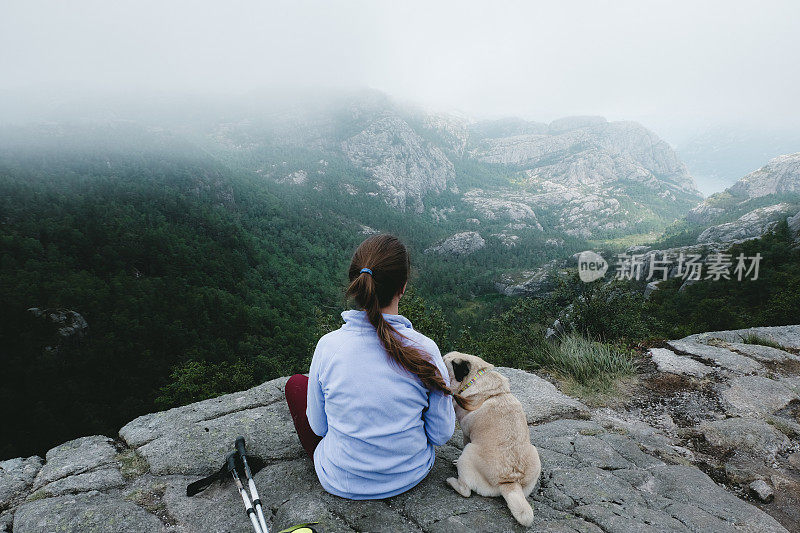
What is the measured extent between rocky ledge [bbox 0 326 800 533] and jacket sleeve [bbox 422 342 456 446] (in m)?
0.56

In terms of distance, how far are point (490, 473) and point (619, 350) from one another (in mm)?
4968

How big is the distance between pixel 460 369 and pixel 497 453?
2.55 ft

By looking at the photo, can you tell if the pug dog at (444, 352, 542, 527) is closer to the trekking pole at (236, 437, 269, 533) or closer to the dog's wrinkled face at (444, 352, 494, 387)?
the dog's wrinkled face at (444, 352, 494, 387)

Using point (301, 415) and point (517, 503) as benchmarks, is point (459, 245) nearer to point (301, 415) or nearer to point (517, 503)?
point (301, 415)

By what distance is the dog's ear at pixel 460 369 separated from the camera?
3.16 m

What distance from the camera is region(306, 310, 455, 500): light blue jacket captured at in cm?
215

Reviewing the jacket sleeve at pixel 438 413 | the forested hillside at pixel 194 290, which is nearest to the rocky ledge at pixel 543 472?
the jacket sleeve at pixel 438 413

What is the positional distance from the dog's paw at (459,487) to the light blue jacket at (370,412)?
0.29m

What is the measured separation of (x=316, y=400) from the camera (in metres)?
2.47

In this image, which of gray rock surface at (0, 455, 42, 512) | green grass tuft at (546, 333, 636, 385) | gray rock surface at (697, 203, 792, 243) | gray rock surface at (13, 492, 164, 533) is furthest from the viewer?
gray rock surface at (697, 203, 792, 243)

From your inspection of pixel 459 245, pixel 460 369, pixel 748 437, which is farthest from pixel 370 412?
pixel 459 245

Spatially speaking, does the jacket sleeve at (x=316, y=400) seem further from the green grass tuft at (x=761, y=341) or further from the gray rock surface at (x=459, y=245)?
the gray rock surface at (x=459, y=245)

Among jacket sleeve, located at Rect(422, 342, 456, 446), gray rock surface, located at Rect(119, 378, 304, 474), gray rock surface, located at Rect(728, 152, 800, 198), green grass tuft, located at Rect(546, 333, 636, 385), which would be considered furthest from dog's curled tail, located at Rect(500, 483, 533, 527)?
gray rock surface, located at Rect(728, 152, 800, 198)

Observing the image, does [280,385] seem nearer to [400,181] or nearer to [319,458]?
[319,458]
